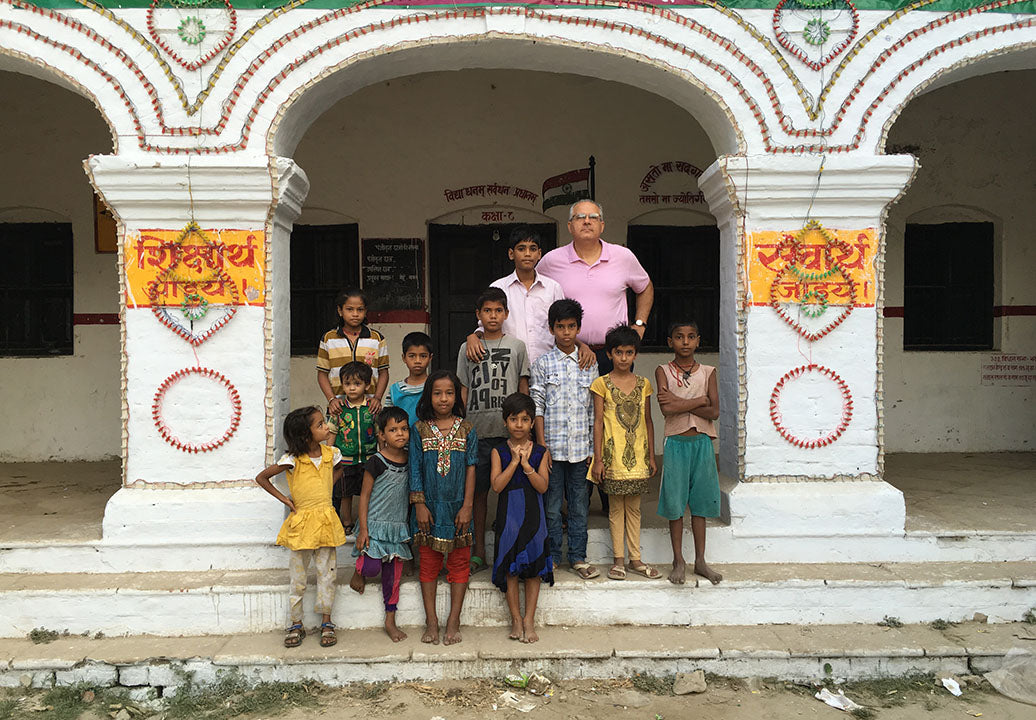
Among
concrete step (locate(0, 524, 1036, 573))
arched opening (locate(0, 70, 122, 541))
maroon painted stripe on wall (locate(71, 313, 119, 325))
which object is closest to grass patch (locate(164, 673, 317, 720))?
concrete step (locate(0, 524, 1036, 573))

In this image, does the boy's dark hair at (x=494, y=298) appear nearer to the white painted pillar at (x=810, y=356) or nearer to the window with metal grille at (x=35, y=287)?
the white painted pillar at (x=810, y=356)

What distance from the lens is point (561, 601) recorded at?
411 cm

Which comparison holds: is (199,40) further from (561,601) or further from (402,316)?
(561,601)

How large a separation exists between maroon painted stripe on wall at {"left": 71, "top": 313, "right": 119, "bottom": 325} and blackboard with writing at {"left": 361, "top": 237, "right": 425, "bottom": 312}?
2187 millimetres

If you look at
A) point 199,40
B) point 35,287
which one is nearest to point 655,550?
point 199,40

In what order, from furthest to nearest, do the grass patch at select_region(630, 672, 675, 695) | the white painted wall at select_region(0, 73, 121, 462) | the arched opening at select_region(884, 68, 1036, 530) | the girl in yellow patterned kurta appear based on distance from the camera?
the arched opening at select_region(884, 68, 1036, 530) → the white painted wall at select_region(0, 73, 121, 462) → the girl in yellow patterned kurta → the grass patch at select_region(630, 672, 675, 695)

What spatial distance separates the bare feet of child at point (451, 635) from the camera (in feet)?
12.8

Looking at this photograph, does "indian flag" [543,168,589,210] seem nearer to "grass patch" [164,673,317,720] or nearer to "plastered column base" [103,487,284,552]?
"plastered column base" [103,487,284,552]

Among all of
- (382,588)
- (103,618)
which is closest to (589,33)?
(382,588)

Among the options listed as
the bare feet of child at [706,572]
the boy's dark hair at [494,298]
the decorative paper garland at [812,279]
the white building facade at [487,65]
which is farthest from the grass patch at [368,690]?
the decorative paper garland at [812,279]

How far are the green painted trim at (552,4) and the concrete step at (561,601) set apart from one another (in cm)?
308

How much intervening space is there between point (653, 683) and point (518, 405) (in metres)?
1.43

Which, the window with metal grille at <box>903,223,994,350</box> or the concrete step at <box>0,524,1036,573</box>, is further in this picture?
the window with metal grille at <box>903,223,994,350</box>

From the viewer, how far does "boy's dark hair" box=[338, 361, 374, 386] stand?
409cm
